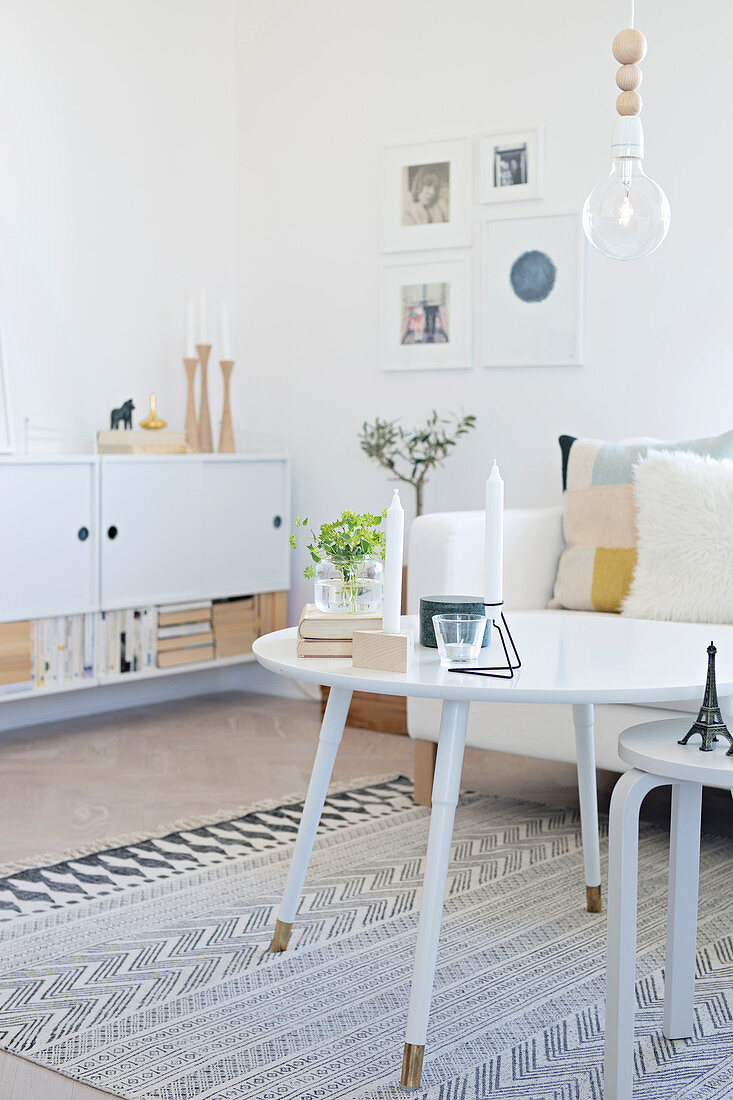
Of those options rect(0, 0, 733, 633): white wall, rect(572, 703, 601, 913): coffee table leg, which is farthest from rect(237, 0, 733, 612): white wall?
rect(572, 703, 601, 913): coffee table leg

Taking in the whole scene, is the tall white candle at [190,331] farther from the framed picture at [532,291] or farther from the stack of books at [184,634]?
the framed picture at [532,291]

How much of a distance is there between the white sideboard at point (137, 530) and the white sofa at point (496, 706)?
112cm

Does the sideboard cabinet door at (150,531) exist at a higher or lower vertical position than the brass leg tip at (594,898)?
higher

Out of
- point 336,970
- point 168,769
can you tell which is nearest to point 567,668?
point 336,970

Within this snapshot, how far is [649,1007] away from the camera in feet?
5.96

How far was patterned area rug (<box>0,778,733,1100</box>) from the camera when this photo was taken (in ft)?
5.30

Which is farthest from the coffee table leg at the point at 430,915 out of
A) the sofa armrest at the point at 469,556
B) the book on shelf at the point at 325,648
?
the sofa armrest at the point at 469,556

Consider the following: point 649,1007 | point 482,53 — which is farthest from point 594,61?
point 649,1007

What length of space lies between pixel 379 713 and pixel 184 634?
27.1 inches

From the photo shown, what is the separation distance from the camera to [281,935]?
6.58ft

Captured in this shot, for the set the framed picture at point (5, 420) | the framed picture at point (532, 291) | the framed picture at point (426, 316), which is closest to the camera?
the framed picture at point (5, 420)

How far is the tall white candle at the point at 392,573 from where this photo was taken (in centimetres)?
169

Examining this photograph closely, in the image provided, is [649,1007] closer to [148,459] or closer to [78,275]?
[148,459]

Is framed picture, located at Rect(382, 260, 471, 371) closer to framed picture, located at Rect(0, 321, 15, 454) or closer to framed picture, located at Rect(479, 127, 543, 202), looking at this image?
framed picture, located at Rect(479, 127, 543, 202)
